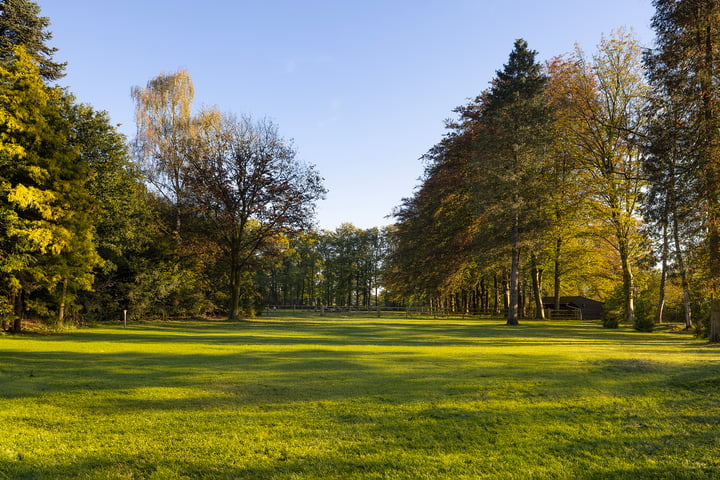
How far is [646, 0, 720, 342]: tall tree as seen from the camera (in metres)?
14.8

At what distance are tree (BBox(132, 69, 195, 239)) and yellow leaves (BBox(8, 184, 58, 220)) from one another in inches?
614

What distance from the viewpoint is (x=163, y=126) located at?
1359 inches

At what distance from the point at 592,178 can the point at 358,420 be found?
31.5 metres

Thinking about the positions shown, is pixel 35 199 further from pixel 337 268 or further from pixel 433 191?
pixel 337 268

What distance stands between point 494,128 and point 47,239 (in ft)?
84.3

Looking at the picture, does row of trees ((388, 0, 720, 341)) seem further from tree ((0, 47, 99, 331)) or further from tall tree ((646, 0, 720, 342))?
tree ((0, 47, 99, 331))

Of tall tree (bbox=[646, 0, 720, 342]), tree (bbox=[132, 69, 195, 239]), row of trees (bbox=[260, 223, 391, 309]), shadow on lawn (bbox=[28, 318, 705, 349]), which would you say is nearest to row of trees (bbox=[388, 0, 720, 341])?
tall tree (bbox=[646, 0, 720, 342])

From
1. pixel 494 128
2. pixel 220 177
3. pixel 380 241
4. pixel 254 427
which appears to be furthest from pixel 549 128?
pixel 380 241

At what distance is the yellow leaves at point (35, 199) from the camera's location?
16.5m

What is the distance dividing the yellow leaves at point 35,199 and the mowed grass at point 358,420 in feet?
29.2

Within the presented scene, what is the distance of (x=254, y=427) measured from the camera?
511 centimetres

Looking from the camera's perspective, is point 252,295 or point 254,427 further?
point 252,295

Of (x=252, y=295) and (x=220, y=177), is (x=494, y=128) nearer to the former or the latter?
(x=220, y=177)

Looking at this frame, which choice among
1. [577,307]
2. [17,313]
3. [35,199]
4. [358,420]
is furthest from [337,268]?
[358,420]
